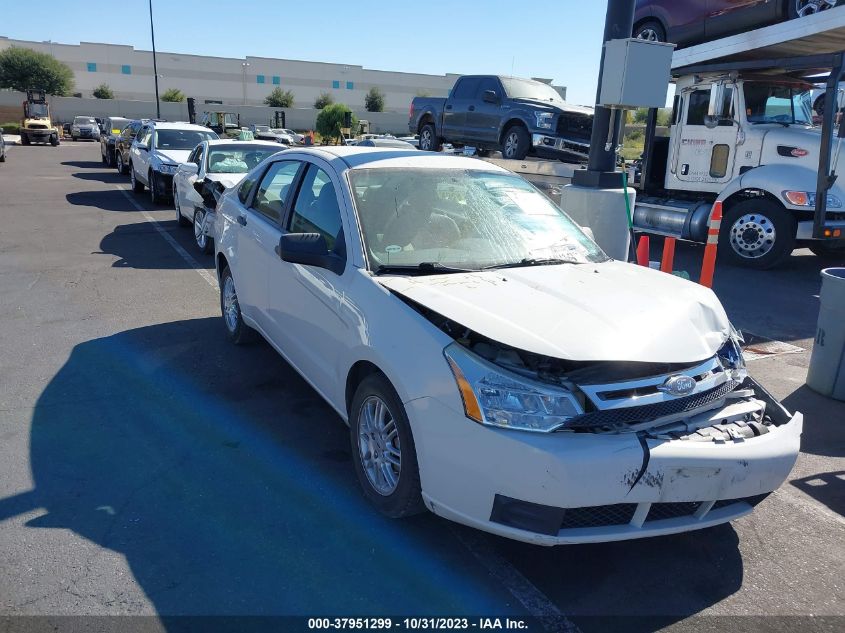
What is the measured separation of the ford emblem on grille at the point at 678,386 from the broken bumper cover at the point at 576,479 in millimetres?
217

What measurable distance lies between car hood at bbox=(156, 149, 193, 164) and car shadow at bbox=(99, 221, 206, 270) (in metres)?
2.04

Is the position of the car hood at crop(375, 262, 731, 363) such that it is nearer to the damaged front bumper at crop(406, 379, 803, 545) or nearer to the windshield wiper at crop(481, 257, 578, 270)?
the windshield wiper at crop(481, 257, 578, 270)

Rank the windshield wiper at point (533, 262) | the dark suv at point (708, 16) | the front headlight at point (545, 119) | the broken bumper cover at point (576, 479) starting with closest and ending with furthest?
the broken bumper cover at point (576, 479), the windshield wiper at point (533, 262), the dark suv at point (708, 16), the front headlight at point (545, 119)

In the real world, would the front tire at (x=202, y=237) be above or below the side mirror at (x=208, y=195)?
below

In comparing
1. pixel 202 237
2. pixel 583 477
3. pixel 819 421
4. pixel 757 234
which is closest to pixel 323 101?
pixel 202 237

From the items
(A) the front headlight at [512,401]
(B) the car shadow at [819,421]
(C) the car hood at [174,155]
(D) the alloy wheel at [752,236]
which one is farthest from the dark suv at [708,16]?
(C) the car hood at [174,155]

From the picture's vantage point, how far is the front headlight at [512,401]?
2.75m

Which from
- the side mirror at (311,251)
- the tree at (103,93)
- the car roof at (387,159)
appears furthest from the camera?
the tree at (103,93)

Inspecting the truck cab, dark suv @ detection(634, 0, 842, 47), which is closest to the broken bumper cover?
the truck cab

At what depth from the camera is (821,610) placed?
291cm

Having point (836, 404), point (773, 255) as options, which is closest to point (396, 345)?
point (836, 404)

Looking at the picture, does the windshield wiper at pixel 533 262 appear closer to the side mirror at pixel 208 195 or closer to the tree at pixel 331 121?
the side mirror at pixel 208 195

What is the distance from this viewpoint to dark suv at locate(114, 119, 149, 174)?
19.6 m

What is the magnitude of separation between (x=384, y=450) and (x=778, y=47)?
29.7 ft
